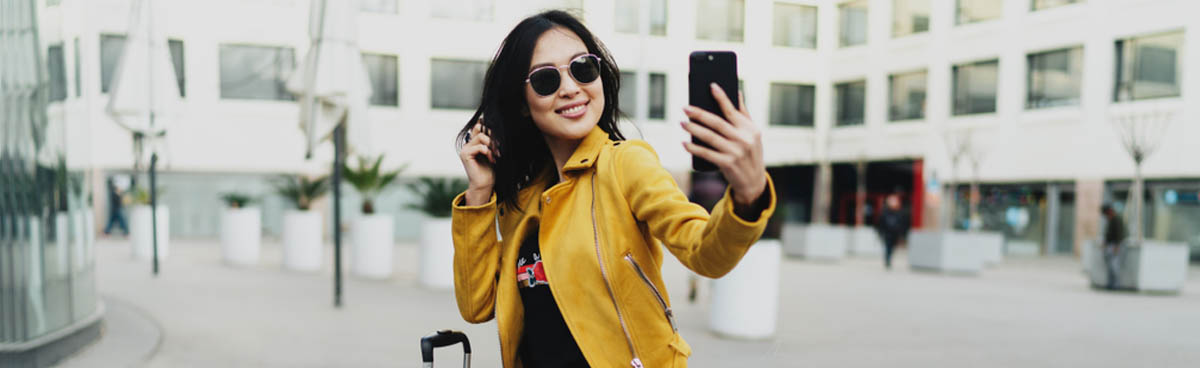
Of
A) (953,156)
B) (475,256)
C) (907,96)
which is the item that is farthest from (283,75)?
(475,256)

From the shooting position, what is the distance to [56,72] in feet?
17.1

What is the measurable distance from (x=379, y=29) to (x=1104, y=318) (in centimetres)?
1883

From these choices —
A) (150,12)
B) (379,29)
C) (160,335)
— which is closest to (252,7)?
(379,29)

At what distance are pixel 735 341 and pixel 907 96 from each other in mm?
15135

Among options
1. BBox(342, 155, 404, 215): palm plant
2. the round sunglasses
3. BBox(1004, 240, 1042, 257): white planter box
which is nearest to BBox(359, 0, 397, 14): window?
BBox(342, 155, 404, 215): palm plant

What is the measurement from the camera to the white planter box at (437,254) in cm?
1050

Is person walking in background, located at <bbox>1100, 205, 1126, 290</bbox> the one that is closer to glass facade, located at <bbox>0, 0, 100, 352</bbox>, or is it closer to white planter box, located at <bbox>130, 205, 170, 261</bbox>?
glass facade, located at <bbox>0, 0, 100, 352</bbox>

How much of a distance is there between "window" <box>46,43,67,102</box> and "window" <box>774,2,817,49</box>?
4.60 m

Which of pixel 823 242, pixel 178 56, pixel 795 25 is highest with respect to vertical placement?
pixel 178 56

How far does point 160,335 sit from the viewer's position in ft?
21.6

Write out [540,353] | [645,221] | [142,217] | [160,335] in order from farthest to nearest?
[142,217], [160,335], [540,353], [645,221]

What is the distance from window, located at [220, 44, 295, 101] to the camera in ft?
77.8

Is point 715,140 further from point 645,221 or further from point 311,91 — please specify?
point 311,91

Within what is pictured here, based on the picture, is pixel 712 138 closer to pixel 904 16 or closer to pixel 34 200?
pixel 34 200
